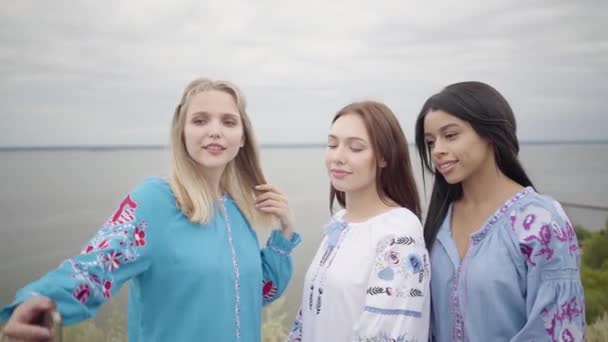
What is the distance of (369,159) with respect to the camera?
5.27 ft

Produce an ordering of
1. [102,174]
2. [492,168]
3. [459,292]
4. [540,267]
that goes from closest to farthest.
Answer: [540,267]
[459,292]
[492,168]
[102,174]

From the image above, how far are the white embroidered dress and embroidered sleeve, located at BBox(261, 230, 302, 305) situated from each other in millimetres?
182

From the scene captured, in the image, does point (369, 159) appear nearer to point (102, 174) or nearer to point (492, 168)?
point (492, 168)

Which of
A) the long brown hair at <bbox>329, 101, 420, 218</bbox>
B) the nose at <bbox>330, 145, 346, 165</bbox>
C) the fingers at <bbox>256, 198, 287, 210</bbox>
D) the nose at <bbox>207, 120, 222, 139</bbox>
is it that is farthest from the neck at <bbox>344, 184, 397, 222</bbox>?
the nose at <bbox>207, 120, 222, 139</bbox>

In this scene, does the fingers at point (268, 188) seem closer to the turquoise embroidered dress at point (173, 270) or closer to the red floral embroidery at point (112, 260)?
the turquoise embroidered dress at point (173, 270)

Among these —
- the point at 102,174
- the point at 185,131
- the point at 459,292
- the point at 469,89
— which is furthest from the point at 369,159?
the point at 102,174

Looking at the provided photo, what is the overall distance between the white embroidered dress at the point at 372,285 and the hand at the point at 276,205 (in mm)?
203

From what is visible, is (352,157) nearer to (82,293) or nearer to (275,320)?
(82,293)

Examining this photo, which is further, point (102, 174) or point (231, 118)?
point (102, 174)

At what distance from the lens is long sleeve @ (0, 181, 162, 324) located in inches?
42.6

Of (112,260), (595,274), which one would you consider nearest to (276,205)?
(112,260)

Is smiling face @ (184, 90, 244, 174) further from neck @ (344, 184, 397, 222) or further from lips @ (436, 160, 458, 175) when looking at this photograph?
lips @ (436, 160, 458, 175)

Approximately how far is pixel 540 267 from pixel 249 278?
0.83 metres

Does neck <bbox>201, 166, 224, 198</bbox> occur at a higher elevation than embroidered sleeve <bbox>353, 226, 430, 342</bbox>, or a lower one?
higher
